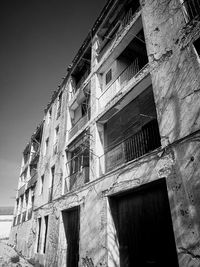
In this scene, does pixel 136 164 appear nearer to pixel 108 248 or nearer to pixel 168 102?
pixel 168 102

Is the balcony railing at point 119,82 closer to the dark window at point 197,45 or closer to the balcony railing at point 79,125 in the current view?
the balcony railing at point 79,125

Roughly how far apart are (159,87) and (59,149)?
27.9 ft

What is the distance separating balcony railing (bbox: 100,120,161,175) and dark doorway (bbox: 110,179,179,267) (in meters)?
1.46

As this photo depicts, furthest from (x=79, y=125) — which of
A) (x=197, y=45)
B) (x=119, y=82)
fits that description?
(x=197, y=45)

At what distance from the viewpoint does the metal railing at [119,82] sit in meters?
8.35

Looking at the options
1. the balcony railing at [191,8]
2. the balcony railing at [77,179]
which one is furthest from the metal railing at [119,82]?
the balcony railing at [77,179]

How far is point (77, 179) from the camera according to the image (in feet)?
32.0

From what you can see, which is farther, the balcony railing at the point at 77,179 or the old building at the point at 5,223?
the old building at the point at 5,223

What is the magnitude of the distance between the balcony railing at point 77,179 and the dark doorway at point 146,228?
120 inches

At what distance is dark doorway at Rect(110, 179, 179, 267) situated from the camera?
470 cm

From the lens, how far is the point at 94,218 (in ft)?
22.4

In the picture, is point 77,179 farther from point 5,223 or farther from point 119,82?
point 5,223

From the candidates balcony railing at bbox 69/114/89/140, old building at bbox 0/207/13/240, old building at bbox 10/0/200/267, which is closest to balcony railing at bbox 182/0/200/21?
old building at bbox 10/0/200/267

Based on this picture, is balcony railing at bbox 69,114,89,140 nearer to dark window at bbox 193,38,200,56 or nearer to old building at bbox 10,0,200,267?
old building at bbox 10,0,200,267
